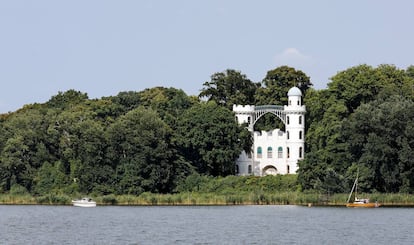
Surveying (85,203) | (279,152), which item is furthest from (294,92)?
(85,203)

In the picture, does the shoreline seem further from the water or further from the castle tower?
the castle tower

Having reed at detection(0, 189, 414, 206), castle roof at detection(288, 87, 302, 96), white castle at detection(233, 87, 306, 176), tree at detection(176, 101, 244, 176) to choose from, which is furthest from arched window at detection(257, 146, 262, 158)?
reed at detection(0, 189, 414, 206)

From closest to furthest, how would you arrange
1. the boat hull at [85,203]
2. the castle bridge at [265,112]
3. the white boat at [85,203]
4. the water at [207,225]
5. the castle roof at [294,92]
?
the water at [207,225], the boat hull at [85,203], the white boat at [85,203], the castle roof at [294,92], the castle bridge at [265,112]

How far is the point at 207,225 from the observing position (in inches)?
2499

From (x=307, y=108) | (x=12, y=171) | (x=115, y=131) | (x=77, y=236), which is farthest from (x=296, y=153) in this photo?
(x=77, y=236)

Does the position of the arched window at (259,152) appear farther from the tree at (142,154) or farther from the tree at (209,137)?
the tree at (142,154)

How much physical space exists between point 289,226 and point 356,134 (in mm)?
23539

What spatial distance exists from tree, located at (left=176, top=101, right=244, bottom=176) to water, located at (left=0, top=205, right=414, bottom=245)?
13.8m

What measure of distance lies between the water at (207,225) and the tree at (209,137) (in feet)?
45.4

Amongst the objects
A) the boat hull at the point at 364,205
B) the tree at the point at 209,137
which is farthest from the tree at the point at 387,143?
the tree at the point at 209,137

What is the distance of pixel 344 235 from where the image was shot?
5738cm

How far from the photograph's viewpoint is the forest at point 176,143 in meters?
86.5

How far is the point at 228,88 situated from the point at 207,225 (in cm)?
4596

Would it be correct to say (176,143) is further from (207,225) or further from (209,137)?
(207,225)
